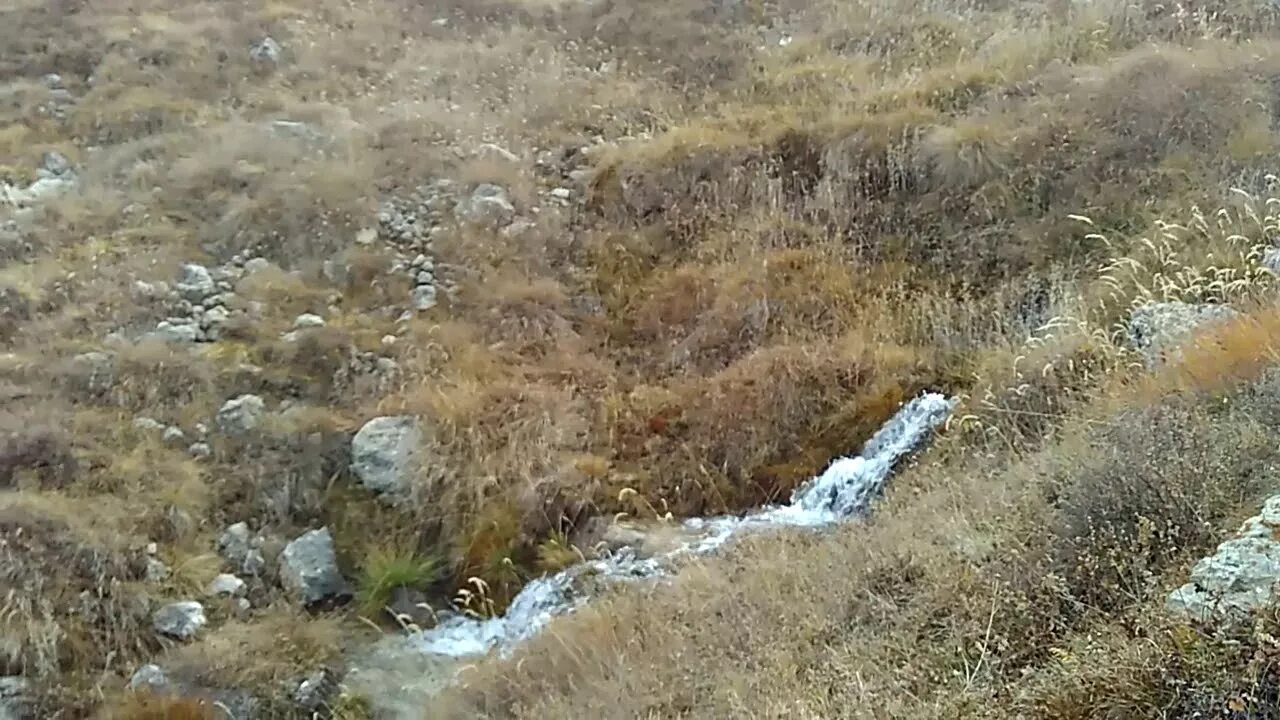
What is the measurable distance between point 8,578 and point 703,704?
302cm

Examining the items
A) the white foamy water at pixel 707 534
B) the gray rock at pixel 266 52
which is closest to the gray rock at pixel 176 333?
the white foamy water at pixel 707 534

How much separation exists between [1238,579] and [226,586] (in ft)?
12.5

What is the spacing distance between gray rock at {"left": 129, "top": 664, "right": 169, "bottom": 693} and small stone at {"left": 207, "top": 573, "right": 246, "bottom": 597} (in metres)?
0.44

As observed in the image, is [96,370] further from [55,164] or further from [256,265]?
[55,164]

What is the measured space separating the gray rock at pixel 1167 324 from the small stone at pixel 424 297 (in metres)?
3.57

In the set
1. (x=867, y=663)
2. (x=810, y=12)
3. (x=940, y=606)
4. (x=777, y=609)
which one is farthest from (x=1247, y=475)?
(x=810, y=12)

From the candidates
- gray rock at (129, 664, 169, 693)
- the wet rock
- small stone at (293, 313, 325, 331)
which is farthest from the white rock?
gray rock at (129, 664, 169, 693)

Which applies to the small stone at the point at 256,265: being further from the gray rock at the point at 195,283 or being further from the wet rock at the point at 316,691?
the wet rock at the point at 316,691

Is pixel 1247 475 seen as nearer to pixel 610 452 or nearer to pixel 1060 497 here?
pixel 1060 497

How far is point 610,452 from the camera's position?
5.31 metres

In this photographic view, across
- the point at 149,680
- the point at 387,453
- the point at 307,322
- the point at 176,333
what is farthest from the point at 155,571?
the point at 307,322

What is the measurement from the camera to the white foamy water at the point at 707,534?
14.8 feet

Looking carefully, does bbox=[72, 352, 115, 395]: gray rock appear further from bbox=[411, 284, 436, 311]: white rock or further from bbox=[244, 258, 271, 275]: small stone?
bbox=[411, 284, 436, 311]: white rock

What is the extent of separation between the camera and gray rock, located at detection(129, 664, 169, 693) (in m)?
4.24
